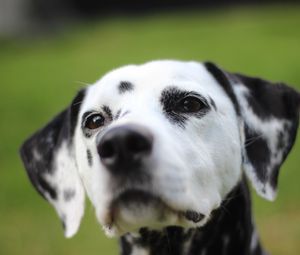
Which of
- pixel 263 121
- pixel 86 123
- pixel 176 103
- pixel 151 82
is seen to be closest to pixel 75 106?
pixel 86 123

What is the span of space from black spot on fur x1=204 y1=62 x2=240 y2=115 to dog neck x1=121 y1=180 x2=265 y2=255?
1.61ft

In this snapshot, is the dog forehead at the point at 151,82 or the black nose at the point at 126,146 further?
the dog forehead at the point at 151,82

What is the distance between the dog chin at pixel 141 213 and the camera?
132 inches

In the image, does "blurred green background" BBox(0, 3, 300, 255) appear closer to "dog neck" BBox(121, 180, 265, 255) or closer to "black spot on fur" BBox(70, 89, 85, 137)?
"black spot on fur" BBox(70, 89, 85, 137)

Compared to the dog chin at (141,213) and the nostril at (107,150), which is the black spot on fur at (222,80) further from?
the nostril at (107,150)

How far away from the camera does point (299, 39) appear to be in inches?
768

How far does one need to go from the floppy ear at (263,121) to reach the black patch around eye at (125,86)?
1.90 feet

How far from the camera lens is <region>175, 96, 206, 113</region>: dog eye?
12.9 feet

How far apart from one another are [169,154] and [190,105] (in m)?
0.65

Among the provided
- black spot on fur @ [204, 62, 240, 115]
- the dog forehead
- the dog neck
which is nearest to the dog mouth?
the dog neck

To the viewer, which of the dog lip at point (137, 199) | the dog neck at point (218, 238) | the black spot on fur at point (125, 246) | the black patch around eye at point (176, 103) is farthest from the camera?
the black spot on fur at point (125, 246)

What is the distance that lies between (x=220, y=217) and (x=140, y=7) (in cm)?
3174

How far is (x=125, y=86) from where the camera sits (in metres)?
4.06

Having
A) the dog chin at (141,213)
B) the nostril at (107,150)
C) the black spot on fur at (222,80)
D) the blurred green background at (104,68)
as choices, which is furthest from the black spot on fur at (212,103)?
the blurred green background at (104,68)
